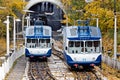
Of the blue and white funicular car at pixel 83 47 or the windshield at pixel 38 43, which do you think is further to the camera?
the windshield at pixel 38 43

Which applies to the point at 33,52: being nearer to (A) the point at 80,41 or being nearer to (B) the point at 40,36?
(B) the point at 40,36

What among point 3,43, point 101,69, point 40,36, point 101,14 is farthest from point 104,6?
point 3,43

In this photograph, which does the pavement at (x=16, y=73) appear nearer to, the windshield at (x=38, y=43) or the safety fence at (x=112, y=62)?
the windshield at (x=38, y=43)

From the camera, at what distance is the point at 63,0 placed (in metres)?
81.7

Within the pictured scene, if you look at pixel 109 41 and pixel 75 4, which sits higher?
pixel 75 4

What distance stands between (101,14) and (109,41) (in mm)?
5015

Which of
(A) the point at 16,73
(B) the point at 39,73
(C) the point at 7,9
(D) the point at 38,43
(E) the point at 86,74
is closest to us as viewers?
(E) the point at 86,74

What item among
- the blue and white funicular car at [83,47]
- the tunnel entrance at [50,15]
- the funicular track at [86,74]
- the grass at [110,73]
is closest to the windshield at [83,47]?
the blue and white funicular car at [83,47]

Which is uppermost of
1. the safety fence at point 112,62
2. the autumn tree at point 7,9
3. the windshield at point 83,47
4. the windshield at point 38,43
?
the autumn tree at point 7,9

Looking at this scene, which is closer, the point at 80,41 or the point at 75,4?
the point at 80,41

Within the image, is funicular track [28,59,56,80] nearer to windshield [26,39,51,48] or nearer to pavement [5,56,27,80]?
pavement [5,56,27,80]

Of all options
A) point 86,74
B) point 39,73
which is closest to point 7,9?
point 39,73

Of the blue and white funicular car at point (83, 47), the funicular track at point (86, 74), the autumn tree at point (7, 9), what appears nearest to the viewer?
the funicular track at point (86, 74)

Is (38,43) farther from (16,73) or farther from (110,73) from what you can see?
(110,73)
